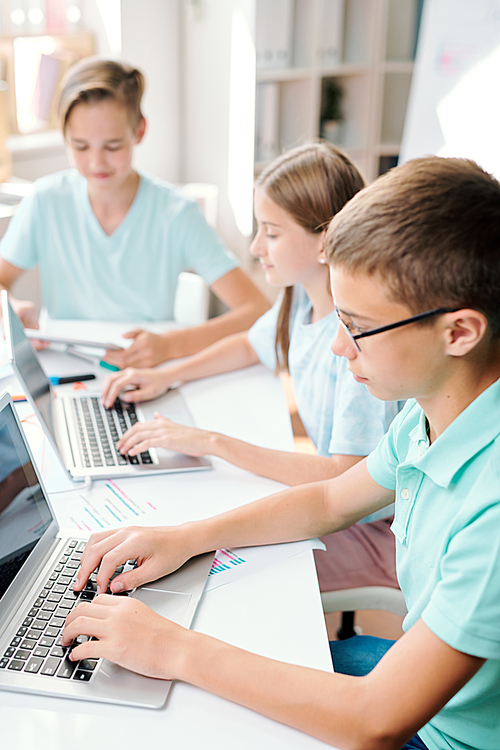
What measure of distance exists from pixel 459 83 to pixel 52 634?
2496 mm

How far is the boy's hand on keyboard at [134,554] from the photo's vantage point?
2.77 feet

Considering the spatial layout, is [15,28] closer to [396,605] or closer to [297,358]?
[297,358]

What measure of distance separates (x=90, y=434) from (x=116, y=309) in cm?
80

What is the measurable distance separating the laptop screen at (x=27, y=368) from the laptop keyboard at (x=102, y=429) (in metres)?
0.07

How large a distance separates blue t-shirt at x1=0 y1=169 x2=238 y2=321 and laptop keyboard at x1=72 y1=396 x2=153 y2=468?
2.06 ft

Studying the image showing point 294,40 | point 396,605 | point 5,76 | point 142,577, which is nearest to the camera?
point 142,577

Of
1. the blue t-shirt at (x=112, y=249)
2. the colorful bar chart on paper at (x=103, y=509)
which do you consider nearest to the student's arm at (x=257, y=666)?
the colorful bar chart on paper at (x=103, y=509)

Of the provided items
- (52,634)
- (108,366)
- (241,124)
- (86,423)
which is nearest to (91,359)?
(108,366)

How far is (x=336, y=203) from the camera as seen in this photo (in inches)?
51.2

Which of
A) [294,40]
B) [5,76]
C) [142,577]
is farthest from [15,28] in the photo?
[142,577]

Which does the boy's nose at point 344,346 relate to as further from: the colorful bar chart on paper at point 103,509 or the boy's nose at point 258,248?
the boy's nose at point 258,248

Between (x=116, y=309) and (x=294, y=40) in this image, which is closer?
(x=116, y=309)

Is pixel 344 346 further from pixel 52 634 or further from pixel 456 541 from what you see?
pixel 52 634

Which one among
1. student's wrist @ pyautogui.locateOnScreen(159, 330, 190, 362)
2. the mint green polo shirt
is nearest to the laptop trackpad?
the mint green polo shirt
